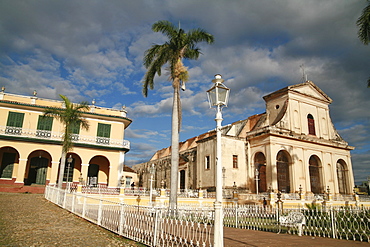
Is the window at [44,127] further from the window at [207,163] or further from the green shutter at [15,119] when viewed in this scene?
the window at [207,163]

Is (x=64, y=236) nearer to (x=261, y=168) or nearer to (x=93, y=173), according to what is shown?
(x=93, y=173)

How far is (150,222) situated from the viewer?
641 centimetres

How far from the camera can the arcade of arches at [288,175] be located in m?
26.2

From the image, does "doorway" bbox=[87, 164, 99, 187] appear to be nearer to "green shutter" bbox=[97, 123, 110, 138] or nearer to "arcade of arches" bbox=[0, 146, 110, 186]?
"arcade of arches" bbox=[0, 146, 110, 186]

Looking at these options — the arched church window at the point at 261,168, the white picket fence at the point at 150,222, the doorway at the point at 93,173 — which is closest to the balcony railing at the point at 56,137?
the doorway at the point at 93,173

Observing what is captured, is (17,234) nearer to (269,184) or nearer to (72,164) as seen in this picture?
(72,164)

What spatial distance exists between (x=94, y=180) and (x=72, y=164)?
2554mm

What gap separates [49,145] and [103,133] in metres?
4.87

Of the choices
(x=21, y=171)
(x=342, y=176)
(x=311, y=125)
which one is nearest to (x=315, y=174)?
(x=342, y=176)

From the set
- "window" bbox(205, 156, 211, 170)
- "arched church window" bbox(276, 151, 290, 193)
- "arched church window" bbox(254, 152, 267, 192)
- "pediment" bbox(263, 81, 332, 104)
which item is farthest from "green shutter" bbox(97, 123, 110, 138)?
"pediment" bbox(263, 81, 332, 104)

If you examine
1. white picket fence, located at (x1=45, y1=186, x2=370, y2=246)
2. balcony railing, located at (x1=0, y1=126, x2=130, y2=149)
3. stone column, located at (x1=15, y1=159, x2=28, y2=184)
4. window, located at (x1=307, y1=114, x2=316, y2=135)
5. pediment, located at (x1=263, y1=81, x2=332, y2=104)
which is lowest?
white picket fence, located at (x1=45, y1=186, x2=370, y2=246)

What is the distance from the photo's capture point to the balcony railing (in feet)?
76.8

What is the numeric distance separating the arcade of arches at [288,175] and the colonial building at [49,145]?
13689 millimetres

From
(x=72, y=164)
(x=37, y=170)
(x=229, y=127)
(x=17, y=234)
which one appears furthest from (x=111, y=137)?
(x=17, y=234)
